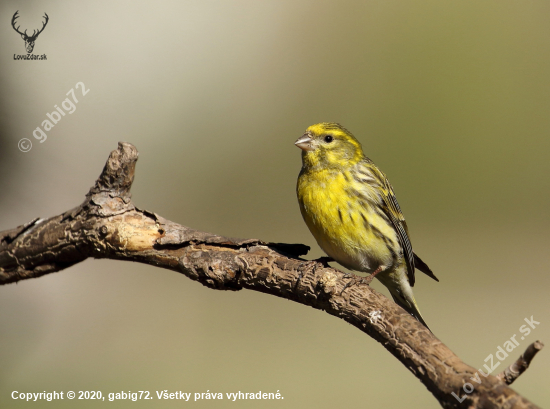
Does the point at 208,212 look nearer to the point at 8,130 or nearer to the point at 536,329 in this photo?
the point at 8,130

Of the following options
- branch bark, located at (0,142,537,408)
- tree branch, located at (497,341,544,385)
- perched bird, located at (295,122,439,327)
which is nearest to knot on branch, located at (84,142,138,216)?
branch bark, located at (0,142,537,408)

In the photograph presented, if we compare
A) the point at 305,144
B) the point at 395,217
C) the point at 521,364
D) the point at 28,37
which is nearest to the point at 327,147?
the point at 305,144

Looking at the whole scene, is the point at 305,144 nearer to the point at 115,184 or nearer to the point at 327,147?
the point at 327,147

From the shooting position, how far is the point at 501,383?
2.07 metres

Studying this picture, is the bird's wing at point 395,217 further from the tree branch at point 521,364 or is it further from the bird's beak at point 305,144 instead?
the tree branch at point 521,364

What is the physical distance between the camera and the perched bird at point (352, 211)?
363 cm

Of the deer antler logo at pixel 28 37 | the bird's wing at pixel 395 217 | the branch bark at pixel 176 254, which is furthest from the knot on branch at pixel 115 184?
the deer antler logo at pixel 28 37

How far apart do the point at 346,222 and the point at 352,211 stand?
0.11 meters

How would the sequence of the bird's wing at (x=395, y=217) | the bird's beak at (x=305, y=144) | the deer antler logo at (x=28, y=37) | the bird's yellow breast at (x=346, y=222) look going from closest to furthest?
the bird's yellow breast at (x=346, y=222) → the bird's wing at (x=395, y=217) → the bird's beak at (x=305, y=144) → the deer antler logo at (x=28, y=37)

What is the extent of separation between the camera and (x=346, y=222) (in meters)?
3.61

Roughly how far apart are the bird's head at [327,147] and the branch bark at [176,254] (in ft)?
2.77

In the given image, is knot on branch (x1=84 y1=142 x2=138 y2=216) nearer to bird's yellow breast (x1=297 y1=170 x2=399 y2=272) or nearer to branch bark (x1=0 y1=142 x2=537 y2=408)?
branch bark (x1=0 y1=142 x2=537 y2=408)

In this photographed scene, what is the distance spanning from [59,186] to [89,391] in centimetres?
357

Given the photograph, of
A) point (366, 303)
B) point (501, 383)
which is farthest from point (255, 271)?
point (501, 383)
